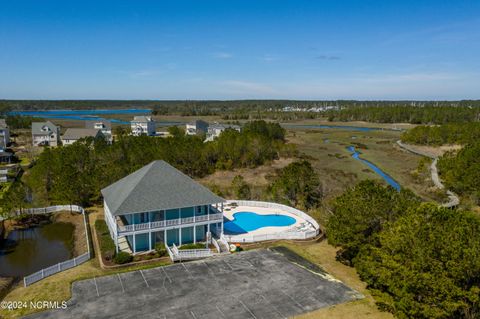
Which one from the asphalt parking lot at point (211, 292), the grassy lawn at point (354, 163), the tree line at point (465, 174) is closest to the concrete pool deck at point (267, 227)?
the asphalt parking lot at point (211, 292)

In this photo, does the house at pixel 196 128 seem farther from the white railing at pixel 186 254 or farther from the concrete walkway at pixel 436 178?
the white railing at pixel 186 254

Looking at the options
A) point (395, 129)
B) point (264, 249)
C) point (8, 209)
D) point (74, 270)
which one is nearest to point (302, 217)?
point (264, 249)

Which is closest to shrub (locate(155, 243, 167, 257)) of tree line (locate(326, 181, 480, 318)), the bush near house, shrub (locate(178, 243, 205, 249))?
shrub (locate(178, 243, 205, 249))

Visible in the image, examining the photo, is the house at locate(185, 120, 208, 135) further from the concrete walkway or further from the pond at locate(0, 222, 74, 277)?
the pond at locate(0, 222, 74, 277)

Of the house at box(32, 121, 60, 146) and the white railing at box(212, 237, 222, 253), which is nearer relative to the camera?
the white railing at box(212, 237, 222, 253)

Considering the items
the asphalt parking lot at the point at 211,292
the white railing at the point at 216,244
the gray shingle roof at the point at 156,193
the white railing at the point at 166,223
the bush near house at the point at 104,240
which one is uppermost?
the gray shingle roof at the point at 156,193

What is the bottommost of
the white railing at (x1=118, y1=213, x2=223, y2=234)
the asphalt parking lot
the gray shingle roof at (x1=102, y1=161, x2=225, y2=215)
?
the asphalt parking lot

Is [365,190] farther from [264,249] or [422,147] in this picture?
[422,147]
